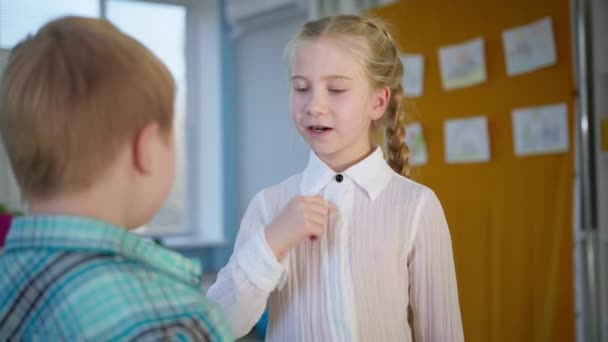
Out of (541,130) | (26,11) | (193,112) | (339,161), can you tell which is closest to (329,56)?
(339,161)

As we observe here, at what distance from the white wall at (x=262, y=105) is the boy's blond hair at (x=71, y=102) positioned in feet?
11.1

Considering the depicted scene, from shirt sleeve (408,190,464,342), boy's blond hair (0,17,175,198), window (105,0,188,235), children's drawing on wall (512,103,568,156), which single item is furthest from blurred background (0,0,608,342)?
boy's blond hair (0,17,175,198)

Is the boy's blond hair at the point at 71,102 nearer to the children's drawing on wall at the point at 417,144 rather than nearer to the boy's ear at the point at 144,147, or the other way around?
the boy's ear at the point at 144,147

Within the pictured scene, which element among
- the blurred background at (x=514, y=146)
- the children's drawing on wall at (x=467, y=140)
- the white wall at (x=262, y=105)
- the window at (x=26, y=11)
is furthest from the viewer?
the white wall at (x=262, y=105)

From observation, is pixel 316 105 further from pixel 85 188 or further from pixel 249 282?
pixel 85 188

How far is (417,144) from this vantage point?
10.3 ft

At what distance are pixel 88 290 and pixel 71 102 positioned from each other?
0.61 feet

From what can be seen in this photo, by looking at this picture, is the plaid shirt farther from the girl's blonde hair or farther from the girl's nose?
the girl's blonde hair

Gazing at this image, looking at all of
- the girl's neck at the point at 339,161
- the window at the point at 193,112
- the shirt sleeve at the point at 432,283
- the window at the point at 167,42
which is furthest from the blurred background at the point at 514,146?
the shirt sleeve at the point at 432,283

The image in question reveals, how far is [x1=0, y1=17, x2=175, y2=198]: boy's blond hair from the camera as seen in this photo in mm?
609

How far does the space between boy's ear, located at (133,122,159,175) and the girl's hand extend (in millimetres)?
335

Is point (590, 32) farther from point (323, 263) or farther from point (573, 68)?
point (323, 263)

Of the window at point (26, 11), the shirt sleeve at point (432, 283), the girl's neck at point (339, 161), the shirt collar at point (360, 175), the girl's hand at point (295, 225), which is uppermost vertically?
the window at point (26, 11)

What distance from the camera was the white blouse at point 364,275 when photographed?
1004 mm
